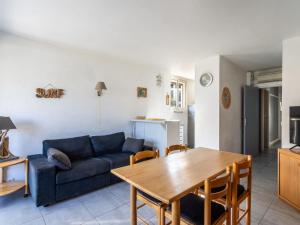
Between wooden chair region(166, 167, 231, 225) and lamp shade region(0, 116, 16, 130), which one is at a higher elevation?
lamp shade region(0, 116, 16, 130)

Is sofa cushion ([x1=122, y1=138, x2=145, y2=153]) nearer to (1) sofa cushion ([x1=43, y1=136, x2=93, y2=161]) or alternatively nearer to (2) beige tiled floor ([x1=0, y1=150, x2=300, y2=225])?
(1) sofa cushion ([x1=43, y1=136, x2=93, y2=161])

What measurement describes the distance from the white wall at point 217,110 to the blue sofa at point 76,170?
1869mm

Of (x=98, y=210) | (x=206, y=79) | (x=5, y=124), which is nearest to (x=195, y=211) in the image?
(x=98, y=210)

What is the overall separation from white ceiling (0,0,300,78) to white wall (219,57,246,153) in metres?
0.60

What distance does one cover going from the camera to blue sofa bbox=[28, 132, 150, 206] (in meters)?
2.34

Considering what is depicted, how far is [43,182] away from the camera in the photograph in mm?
2322

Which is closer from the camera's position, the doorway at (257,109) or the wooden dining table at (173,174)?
the wooden dining table at (173,174)

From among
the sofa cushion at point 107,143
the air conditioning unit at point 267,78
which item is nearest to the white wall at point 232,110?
the air conditioning unit at point 267,78

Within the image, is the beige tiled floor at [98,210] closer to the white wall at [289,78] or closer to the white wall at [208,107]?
the white wall at [289,78]

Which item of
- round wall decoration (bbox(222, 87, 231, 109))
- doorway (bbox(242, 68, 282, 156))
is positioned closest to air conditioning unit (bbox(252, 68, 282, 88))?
doorway (bbox(242, 68, 282, 156))

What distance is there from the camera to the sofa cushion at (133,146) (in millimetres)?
3443

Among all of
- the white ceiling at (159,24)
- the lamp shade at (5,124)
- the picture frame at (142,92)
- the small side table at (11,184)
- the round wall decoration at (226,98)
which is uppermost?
the white ceiling at (159,24)

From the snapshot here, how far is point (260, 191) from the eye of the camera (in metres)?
2.77

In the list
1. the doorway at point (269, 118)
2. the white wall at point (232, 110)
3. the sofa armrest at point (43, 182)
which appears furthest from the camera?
the doorway at point (269, 118)
